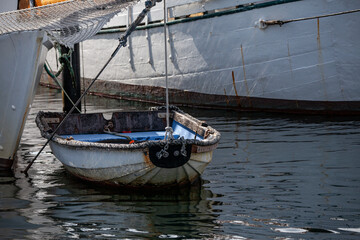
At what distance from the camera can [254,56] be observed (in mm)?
16328

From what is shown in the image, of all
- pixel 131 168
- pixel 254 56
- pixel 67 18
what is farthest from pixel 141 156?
pixel 254 56

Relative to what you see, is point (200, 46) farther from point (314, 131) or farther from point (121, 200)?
point (121, 200)

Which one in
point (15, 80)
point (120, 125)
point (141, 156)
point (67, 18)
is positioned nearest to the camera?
point (141, 156)

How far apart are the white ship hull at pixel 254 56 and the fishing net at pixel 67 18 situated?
6.20m

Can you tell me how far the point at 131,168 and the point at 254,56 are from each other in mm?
7981

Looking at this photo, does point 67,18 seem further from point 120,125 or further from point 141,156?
point 141,156

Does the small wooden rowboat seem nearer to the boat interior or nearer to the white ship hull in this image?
the boat interior

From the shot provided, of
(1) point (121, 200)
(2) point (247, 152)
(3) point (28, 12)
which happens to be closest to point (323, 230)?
(1) point (121, 200)

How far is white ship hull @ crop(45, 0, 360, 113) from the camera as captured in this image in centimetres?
1534

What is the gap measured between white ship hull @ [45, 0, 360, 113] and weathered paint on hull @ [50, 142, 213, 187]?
7040 mm

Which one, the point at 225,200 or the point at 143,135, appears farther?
the point at 143,135

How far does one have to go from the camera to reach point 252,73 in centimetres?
1648

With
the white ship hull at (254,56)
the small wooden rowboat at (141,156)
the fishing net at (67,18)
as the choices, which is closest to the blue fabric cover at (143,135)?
the small wooden rowboat at (141,156)

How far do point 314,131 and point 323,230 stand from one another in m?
6.46
